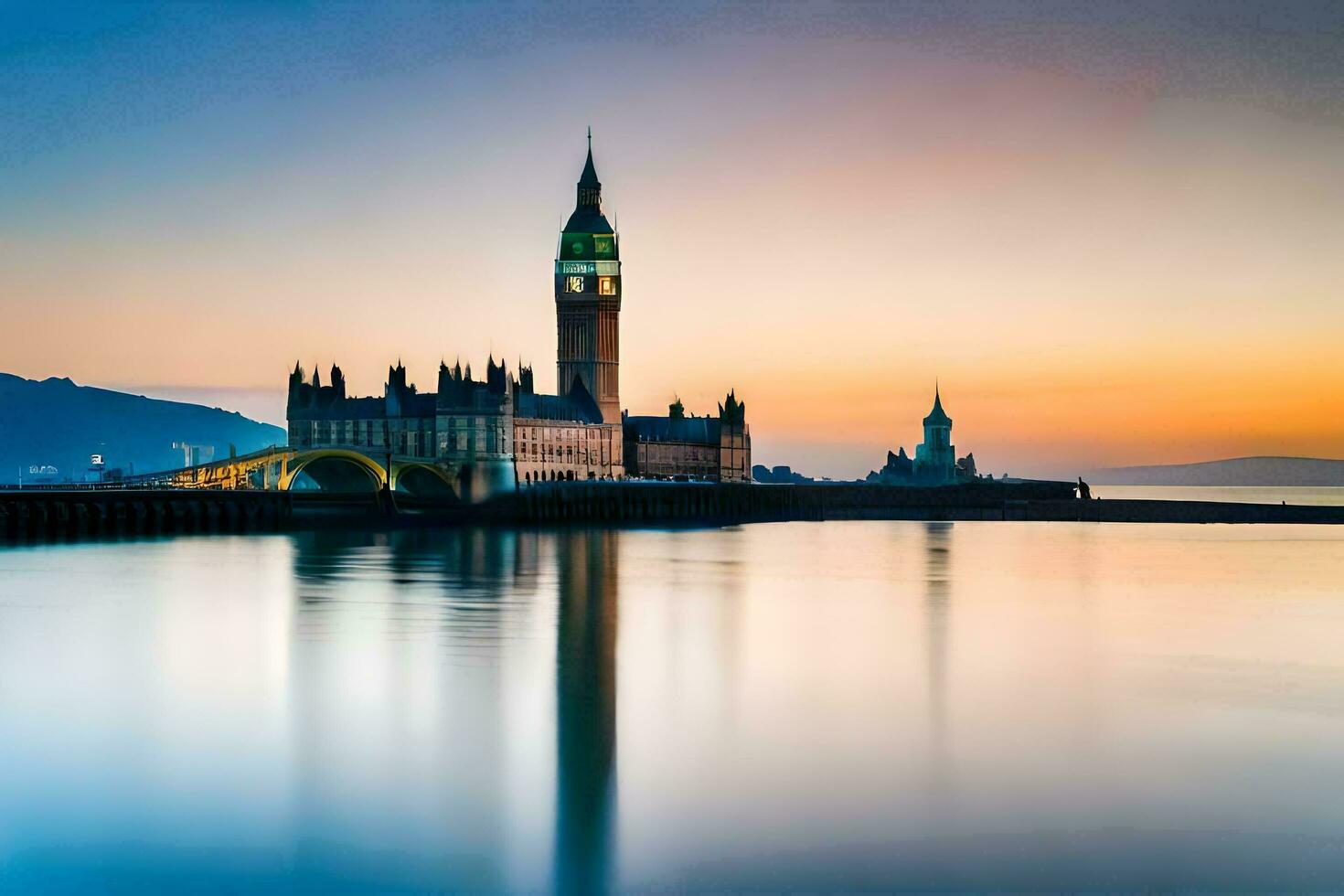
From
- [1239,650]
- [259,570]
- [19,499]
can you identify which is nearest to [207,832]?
[1239,650]

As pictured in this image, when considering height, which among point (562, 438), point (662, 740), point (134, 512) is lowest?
point (662, 740)

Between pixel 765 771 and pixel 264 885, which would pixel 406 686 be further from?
pixel 264 885

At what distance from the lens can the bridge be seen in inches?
4141

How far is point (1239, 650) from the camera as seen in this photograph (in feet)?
108

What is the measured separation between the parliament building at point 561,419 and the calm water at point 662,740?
243ft

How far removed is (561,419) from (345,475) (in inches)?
1017

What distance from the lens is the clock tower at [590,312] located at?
156625mm

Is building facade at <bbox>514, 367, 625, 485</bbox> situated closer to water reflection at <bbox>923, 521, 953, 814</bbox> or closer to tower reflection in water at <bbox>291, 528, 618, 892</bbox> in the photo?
water reflection at <bbox>923, 521, 953, 814</bbox>

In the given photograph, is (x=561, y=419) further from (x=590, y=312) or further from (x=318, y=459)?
(x=318, y=459)

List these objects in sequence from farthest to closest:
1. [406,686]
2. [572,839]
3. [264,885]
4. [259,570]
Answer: [259,570]
[406,686]
[572,839]
[264,885]

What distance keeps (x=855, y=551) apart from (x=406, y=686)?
51.8m

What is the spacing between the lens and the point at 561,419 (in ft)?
481

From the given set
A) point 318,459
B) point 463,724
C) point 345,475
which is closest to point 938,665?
point 463,724

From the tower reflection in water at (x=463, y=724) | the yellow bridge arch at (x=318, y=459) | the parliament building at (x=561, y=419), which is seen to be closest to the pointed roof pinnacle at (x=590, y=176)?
the parliament building at (x=561, y=419)
